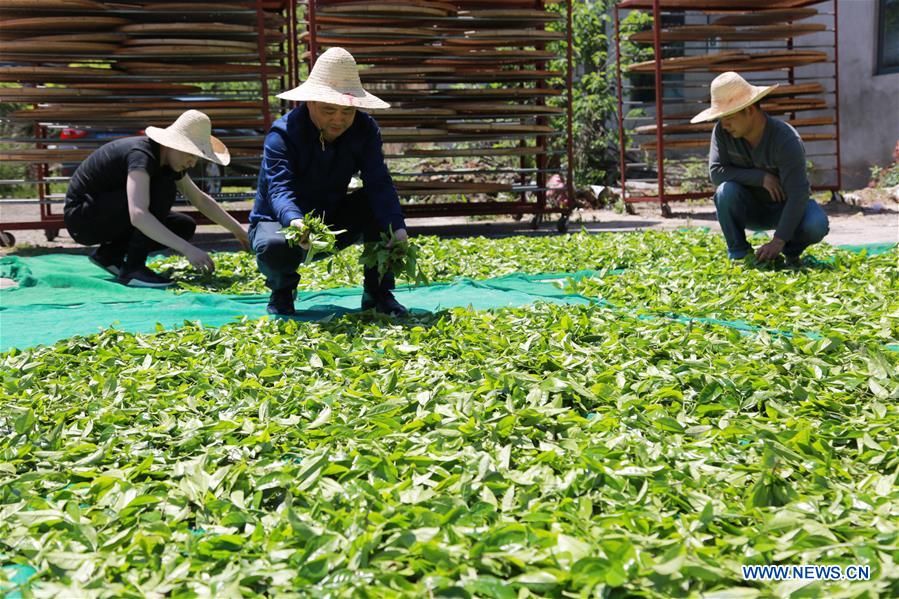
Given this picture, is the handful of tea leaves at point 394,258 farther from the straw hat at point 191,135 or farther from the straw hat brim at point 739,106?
the straw hat brim at point 739,106

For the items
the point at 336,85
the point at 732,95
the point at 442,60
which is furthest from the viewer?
the point at 442,60

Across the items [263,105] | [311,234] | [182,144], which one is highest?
[263,105]

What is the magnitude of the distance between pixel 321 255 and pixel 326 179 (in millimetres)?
358

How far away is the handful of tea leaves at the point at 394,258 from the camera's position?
13.2ft

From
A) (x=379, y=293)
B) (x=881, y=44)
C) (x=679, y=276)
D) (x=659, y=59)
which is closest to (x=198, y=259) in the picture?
(x=379, y=293)

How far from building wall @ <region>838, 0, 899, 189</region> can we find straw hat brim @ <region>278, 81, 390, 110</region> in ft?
26.4

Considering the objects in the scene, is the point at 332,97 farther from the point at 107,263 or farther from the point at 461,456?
the point at 107,263

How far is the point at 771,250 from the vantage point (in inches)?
195

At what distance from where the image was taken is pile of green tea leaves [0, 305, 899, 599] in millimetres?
1729

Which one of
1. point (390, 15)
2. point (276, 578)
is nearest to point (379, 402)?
point (276, 578)

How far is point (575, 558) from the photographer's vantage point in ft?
5.61

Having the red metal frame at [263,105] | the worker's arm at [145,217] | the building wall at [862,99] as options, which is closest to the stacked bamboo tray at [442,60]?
the red metal frame at [263,105]

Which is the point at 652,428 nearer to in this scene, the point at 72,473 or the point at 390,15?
the point at 72,473

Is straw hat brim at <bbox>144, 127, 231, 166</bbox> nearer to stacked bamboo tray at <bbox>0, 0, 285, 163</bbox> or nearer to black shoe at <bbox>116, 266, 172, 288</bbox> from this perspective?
black shoe at <bbox>116, 266, 172, 288</bbox>
